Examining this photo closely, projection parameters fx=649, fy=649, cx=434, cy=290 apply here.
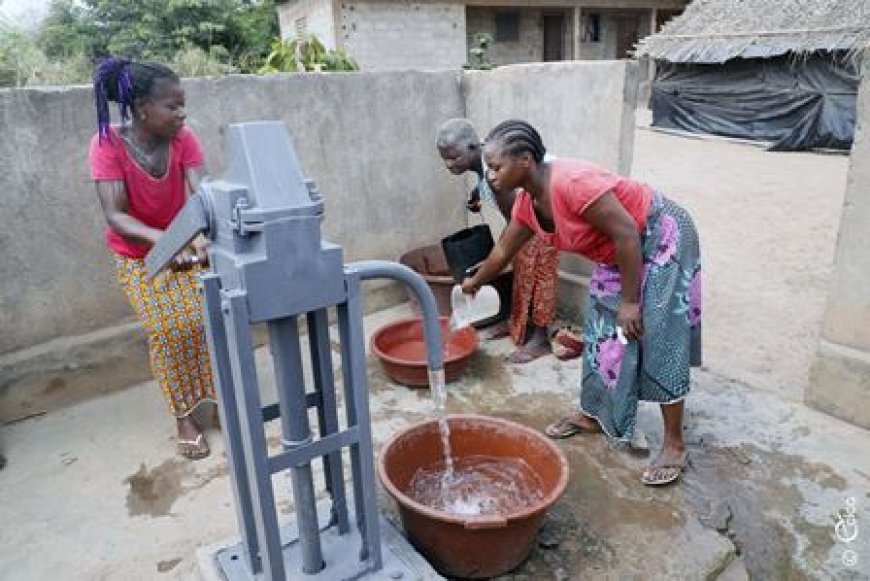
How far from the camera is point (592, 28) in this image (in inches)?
718

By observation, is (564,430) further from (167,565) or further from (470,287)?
(167,565)

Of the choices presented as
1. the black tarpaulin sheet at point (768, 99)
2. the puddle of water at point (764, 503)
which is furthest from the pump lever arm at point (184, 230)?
the black tarpaulin sheet at point (768, 99)

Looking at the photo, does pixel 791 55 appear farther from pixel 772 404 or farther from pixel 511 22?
pixel 772 404

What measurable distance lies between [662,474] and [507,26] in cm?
1619

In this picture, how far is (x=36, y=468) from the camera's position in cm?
279

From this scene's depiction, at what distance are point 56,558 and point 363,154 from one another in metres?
2.70

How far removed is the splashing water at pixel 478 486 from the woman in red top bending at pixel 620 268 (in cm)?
51

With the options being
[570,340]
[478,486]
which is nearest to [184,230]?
[478,486]

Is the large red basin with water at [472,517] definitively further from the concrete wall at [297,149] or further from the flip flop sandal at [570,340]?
the concrete wall at [297,149]

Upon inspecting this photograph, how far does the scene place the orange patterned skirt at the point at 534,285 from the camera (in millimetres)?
3566

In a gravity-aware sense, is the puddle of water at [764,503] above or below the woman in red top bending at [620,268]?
below

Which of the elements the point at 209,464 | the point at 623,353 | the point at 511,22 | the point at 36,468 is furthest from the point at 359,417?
the point at 511,22

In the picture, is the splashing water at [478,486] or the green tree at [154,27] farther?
the green tree at [154,27]

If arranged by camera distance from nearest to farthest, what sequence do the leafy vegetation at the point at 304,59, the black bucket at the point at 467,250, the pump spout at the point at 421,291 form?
the pump spout at the point at 421,291
the black bucket at the point at 467,250
the leafy vegetation at the point at 304,59
